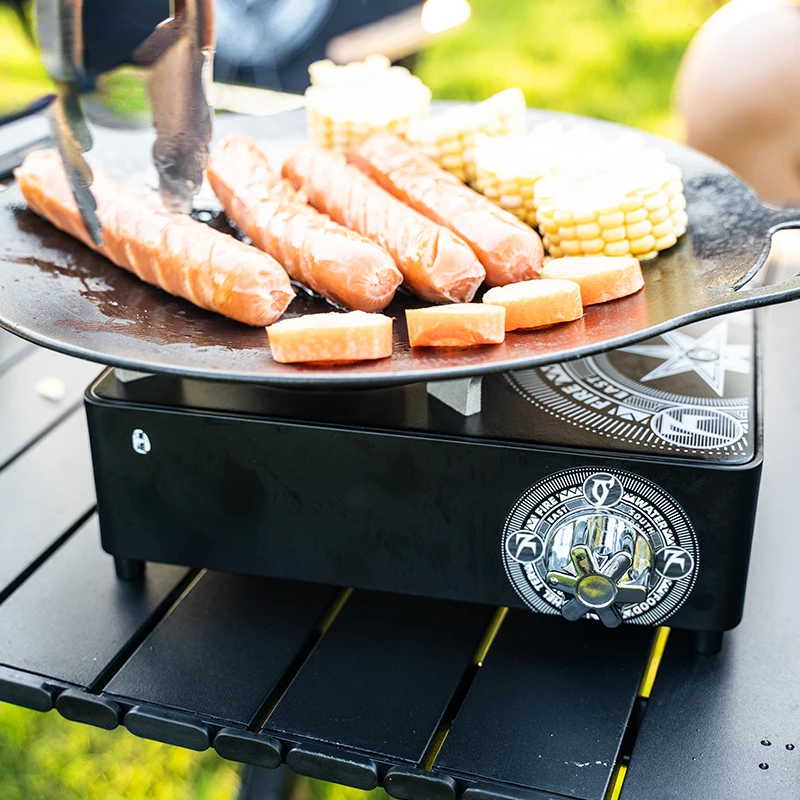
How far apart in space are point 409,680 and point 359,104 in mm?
1183

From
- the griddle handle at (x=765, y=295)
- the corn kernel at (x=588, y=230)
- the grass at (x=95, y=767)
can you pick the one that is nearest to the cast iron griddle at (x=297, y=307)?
the griddle handle at (x=765, y=295)

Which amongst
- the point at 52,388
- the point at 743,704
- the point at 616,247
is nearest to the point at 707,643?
the point at 743,704

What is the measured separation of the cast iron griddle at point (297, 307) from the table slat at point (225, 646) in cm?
46

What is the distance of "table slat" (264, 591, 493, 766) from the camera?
1416 millimetres

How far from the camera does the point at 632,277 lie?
59.9 inches

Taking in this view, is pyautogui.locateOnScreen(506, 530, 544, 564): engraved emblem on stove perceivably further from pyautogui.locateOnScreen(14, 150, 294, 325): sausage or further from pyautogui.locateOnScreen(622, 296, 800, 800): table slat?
pyautogui.locateOnScreen(14, 150, 294, 325): sausage

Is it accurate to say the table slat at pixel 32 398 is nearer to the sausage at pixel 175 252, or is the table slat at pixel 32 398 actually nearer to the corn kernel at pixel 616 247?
the sausage at pixel 175 252

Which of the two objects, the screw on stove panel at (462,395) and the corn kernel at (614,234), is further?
the corn kernel at (614,234)

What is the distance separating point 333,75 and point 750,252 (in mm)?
1038

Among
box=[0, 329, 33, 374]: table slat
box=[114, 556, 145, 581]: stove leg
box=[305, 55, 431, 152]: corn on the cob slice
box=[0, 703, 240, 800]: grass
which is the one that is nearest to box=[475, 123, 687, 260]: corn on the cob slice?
box=[305, 55, 431, 152]: corn on the cob slice

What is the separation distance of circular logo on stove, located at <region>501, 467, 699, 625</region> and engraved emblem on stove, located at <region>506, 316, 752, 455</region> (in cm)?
8

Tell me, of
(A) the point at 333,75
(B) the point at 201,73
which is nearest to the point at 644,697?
(B) the point at 201,73

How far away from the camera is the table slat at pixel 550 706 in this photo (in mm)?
1354

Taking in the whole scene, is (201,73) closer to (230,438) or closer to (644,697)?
(230,438)
